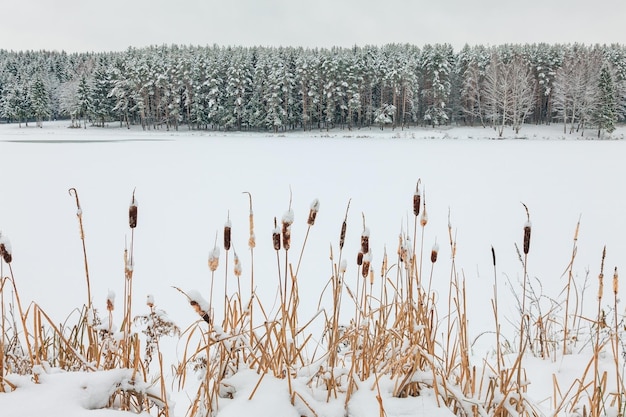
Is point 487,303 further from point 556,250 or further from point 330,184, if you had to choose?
point 330,184

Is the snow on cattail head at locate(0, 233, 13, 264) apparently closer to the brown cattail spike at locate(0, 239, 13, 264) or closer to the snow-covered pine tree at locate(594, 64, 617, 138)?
the brown cattail spike at locate(0, 239, 13, 264)

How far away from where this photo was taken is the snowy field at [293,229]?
4004 mm

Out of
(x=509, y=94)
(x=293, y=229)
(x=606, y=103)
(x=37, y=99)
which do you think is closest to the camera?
(x=293, y=229)

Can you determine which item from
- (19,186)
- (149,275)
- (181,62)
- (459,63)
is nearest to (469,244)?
(149,275)

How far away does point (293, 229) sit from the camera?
765cm

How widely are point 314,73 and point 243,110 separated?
10425 mm

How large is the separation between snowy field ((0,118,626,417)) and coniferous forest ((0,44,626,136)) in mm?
41342

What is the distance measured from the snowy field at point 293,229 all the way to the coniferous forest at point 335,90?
4134 cm

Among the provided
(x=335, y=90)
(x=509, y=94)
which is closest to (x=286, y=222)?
(x=509, y=94)

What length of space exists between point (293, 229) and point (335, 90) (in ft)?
167

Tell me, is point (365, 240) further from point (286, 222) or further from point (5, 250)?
point (5, 250)

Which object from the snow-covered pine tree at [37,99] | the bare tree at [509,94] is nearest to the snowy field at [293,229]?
the bare tree at [509,94]

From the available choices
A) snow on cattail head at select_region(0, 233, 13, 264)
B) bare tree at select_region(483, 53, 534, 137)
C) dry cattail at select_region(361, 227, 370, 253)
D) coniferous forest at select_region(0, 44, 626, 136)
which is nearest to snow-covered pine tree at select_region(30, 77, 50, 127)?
→ coniferous forest at select_region(0, 44, 626, 136)

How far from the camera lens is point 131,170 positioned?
50.6 feet
